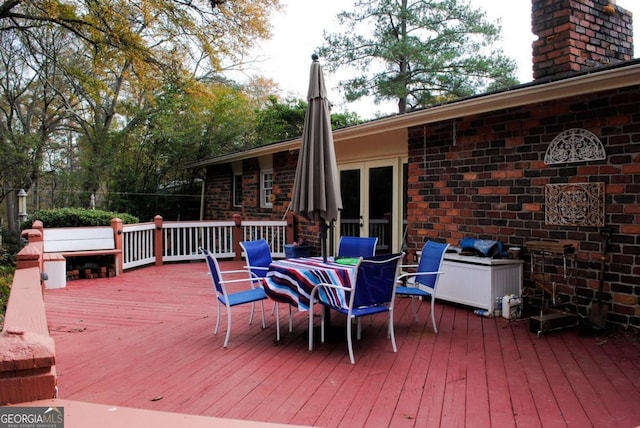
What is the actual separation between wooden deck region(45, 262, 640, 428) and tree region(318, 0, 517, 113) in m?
11.2

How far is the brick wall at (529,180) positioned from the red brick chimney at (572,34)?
38.2 inches

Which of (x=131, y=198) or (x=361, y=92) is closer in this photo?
(x=131, y=198)

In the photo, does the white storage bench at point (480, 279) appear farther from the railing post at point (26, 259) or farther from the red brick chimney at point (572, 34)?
the railing post at point (26, 259)

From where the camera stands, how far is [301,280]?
12.5 ft

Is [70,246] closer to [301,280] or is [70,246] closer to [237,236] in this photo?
[237,236]

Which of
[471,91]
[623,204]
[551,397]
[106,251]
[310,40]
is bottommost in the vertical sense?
[551,397]

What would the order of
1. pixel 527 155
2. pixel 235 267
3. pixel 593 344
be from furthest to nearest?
pixel 235 267
pixel 527 155
pixel 593 344

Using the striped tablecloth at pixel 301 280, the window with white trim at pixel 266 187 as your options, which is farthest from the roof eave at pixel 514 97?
the window with white trim at pixel 266 187

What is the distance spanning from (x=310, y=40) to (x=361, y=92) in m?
2.78

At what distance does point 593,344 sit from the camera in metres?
3.85

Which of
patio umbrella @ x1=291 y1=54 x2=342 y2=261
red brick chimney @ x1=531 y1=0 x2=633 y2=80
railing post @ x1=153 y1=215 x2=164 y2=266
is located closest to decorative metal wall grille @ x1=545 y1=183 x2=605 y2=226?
red brick chimney @ x1=531 y1=0 x2=633 y2=80

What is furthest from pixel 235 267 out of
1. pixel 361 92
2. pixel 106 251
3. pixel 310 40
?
pixel 310 40

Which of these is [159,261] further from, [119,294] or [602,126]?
[602,126]

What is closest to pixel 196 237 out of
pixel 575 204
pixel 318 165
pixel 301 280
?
pixel 318 165
